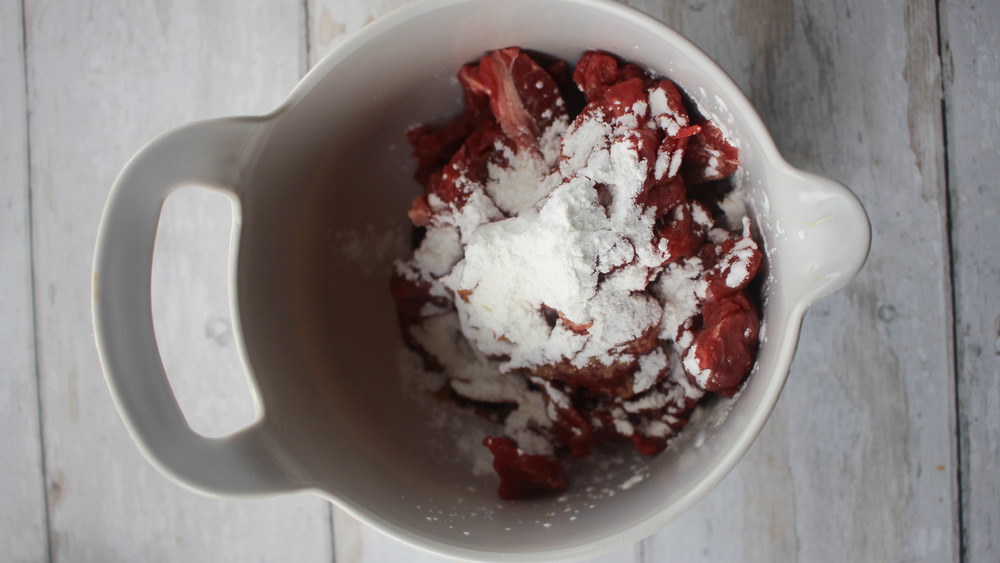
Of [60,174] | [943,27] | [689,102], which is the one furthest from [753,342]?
[60,174]

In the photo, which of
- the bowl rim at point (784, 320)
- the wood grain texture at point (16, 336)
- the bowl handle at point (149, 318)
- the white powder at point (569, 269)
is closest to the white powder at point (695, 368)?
the white powder at point (569, 269)

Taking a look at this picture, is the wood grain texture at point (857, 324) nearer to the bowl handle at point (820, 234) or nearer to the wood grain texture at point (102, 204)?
the bowl handle at point (820, 234)

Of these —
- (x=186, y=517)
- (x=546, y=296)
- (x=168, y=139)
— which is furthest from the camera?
(x=186, y=517)

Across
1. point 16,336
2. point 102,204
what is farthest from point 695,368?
point 16,336

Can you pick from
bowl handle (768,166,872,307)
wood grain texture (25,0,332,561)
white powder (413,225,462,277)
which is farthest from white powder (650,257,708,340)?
wood grain texture (25,0,332,561)

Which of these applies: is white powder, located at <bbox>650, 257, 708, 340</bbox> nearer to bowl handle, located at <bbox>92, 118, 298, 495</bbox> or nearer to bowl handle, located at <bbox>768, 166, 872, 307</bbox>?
bowl handle, located at <bbox>768, 166, 872, 307</bbox>

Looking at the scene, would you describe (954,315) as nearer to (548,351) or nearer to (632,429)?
(632,429)
